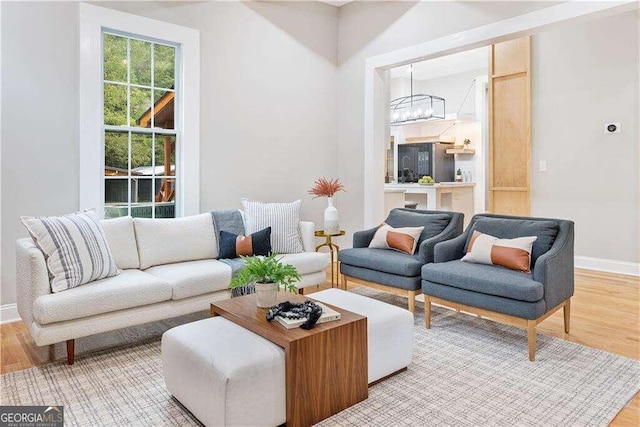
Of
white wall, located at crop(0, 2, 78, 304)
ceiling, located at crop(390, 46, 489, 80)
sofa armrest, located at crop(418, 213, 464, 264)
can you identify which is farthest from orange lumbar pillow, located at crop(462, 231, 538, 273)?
ceiling, located at crop(390, 46, 489, 80)

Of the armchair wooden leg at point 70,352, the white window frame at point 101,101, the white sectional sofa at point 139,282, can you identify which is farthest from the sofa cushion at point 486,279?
the white window frame at point 101,101

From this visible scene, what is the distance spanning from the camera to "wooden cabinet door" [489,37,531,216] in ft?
18.9

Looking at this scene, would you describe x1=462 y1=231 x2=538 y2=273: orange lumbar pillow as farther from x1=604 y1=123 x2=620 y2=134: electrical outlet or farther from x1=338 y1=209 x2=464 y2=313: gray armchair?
x1=604 y1=123 x2=620 y2=134: electrical outlet

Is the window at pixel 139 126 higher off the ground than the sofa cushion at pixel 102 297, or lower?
higher

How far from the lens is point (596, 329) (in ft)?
10.8

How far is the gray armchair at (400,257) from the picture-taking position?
345 cm

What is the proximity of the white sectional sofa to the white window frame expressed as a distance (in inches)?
25.0

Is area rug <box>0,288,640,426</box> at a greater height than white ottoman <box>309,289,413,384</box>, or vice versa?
white ottoman <box>309,289,413,384</box>

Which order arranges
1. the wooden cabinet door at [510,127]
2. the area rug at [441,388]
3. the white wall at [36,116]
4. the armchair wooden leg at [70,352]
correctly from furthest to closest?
the wooden cabinet door at [510,127]
the white wall at [36,116]
the armchair wooden leg at [70,352]
the area rug at [441,388]

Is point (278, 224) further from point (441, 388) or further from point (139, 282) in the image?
point (441, 388)

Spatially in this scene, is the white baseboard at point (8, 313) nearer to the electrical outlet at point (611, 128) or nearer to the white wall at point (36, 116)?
the white wall at point (36, 116)

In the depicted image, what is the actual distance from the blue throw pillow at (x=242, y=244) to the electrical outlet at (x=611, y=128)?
13.6ft

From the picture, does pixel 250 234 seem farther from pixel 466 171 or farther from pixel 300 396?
pixel 466 171

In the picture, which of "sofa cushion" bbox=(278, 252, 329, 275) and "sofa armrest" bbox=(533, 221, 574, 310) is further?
"sofa cushion" bbox=(278, 252, 329, 275)
